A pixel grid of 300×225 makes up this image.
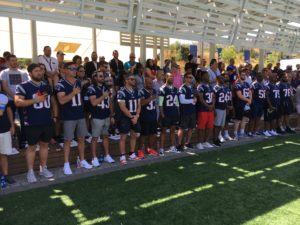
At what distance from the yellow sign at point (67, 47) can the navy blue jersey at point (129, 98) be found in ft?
24.3

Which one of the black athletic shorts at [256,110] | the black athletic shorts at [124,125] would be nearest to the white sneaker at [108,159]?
the black athletic shorts at [124,125]

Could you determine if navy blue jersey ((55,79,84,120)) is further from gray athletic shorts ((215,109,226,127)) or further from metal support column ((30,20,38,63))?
metal support column ((30,20,38,63))

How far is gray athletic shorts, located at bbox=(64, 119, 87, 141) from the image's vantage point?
6012 mm

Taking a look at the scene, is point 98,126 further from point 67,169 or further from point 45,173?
point 45,173

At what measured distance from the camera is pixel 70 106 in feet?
19.8

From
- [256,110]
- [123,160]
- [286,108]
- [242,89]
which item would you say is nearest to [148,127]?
[123,160]

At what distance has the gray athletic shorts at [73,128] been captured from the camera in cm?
601

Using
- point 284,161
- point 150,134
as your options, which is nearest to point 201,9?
point 150,134

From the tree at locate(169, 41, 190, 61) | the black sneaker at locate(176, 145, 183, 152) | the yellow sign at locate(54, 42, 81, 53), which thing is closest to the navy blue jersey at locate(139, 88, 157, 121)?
the black sneaker at locate(176, 145, 183, 152)

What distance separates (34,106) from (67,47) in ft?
27.8

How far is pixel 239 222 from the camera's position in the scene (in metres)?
4.22

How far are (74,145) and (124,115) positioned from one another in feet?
4.25

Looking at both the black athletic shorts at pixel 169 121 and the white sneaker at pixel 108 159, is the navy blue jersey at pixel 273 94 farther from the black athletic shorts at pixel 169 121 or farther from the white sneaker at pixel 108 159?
the white sneaker at pixel 108 159

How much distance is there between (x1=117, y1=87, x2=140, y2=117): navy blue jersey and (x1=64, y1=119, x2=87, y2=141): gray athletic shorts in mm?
Result: 1025
